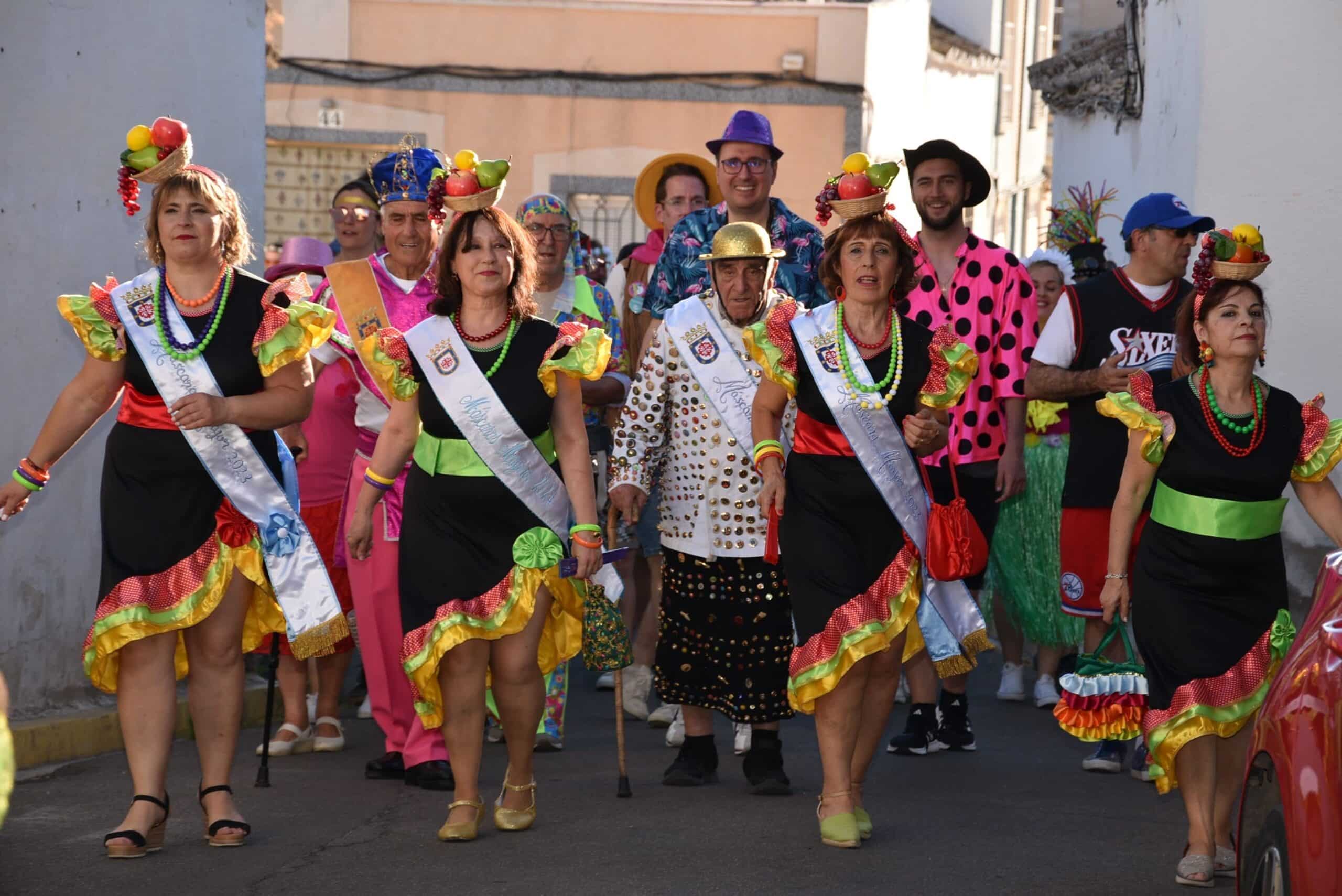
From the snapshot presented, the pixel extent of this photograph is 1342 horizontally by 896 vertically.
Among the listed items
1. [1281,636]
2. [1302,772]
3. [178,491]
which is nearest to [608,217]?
[178,491]

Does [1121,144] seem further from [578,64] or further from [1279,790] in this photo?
[578,64]

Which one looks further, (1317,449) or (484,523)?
(484,523)

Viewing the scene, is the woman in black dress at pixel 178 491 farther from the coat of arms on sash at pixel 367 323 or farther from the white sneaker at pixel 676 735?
the white sneaker at pixel 676 735

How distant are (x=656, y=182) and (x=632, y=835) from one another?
400cm

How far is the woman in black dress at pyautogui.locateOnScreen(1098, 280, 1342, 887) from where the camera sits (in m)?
5.62

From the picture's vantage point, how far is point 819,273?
20.8 feet

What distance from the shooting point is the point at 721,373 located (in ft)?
22.3

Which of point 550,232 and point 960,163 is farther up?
point 960,163

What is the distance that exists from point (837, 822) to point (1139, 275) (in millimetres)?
2722

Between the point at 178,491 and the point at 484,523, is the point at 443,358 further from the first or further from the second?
the point at 178,491

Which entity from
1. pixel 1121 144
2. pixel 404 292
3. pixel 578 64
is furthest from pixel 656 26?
pixel 404 292

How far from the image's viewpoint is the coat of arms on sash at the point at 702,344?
682 centimetres

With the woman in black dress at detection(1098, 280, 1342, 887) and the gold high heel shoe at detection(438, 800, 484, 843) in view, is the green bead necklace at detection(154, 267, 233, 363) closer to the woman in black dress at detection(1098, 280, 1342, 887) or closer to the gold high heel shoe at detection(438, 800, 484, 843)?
the gold high heel shoe at detection(438, 800, 484, 843)

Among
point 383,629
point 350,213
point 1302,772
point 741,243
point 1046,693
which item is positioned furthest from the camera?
point 1046,693
